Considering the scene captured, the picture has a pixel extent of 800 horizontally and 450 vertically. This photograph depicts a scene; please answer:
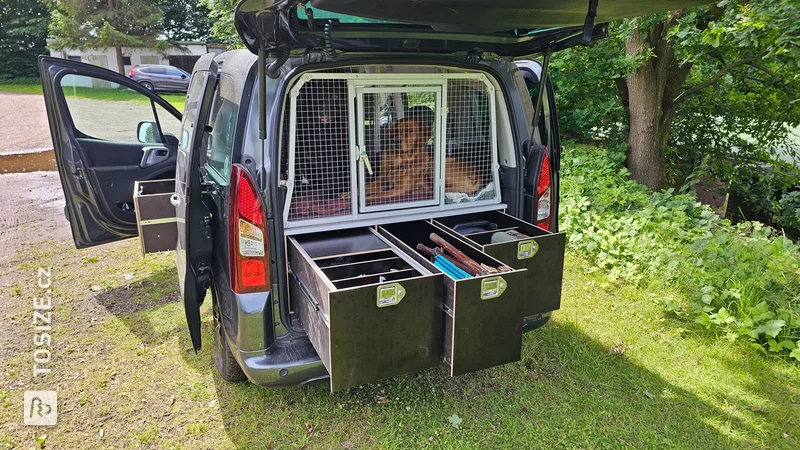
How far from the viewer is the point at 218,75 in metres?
2.75

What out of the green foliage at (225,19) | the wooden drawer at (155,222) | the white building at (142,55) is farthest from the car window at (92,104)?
the white building at (142,55)

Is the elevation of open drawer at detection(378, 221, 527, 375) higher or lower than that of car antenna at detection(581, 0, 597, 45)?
lower

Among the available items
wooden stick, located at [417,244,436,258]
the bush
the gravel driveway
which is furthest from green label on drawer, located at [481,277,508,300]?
the gravel driveway

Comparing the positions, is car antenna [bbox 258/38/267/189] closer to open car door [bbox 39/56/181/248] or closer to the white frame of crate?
the white frame of crate

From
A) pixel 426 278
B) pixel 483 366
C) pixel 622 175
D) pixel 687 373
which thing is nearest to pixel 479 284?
pixel 426 278

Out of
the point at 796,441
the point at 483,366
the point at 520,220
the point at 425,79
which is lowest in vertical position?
the point at 796,441

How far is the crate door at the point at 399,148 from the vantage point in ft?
8.69

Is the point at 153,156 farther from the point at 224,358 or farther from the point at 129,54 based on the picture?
the point at 129,54

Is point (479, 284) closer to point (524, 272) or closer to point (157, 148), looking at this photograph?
point (524, 272)

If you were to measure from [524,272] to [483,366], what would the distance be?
438 millimetres

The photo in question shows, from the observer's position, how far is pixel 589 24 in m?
2.27

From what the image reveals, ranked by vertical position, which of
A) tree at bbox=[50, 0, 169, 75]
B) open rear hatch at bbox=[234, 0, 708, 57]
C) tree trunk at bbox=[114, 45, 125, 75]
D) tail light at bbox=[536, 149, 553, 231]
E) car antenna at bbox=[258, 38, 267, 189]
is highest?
tree at bbox=[50, 0, 169, 75]

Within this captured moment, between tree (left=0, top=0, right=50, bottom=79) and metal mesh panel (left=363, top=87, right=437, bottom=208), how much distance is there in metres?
31.3

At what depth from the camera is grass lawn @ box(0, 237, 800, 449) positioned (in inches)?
102
